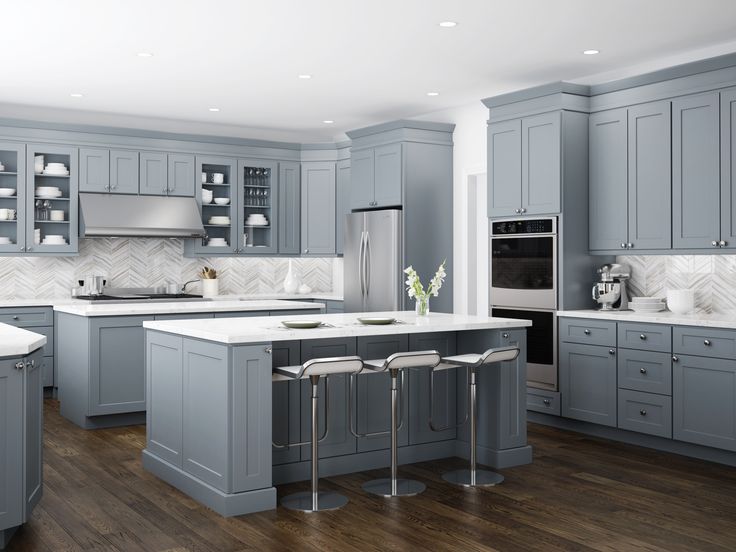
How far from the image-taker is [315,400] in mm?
4207

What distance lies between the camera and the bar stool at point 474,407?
4605 millimetres

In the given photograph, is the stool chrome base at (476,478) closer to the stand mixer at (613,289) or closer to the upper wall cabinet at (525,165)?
the stand mixer at (613,289)

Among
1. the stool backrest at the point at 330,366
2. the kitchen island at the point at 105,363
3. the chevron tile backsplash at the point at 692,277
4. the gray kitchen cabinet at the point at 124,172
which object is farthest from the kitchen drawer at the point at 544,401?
the gray kitchen cabinet at the point at 124,172

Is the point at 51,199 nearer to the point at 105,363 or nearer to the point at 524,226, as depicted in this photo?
the point at 105,363

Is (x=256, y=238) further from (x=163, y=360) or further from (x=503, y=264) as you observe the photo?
(x=163, y=360)

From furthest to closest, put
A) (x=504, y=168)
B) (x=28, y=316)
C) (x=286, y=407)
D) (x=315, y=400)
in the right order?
(x=28, y=316), (x=504, y=168), (x=286, y=407), (x=315, y=400)

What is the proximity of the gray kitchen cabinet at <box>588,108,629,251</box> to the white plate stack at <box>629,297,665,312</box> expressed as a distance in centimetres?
44

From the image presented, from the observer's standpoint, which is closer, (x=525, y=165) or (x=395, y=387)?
(x=395, y=387)

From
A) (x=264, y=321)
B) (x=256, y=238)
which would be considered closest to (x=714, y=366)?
(x=264, y=321)

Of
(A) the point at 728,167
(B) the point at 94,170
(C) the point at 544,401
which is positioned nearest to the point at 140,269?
(B) the point at 94,170

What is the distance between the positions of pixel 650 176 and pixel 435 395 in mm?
2268

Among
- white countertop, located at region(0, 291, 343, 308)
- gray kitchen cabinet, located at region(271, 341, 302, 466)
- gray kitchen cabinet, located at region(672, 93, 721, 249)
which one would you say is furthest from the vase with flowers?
white countertop, located at region(0, 291, 343, 308)

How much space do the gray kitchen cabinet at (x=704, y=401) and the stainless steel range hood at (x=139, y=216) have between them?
4.94 metres

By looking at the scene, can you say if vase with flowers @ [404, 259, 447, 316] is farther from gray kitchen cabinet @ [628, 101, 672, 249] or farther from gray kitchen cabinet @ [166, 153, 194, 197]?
gray kitchen cabinet @ [166, 153, 194, 197]
